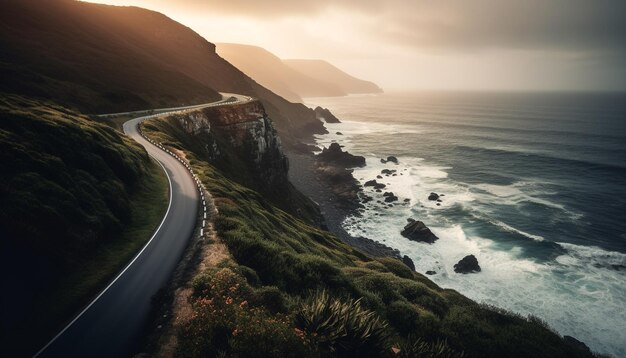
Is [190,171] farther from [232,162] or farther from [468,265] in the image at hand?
[468,265]

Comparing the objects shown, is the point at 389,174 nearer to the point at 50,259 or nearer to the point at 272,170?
the point at 272,170

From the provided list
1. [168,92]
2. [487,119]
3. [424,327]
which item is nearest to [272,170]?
[168,92]

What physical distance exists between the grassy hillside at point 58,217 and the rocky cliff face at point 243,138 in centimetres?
2652

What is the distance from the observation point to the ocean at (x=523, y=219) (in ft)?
128

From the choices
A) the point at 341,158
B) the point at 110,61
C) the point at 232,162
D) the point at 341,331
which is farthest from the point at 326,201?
the point at 110,61

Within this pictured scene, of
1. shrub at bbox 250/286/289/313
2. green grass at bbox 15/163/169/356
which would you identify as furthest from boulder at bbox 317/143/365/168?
shrub at bbox 250/286/289/313

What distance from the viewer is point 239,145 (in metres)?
61.3

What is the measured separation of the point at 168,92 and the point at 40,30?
46.8 m

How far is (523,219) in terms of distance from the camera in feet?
194

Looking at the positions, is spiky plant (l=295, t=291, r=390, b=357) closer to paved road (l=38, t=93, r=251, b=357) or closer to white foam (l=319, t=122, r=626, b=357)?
paved road (l=38, t=93, r=251, b=357)

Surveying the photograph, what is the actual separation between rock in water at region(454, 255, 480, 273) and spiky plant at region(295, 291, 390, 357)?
1582 inches

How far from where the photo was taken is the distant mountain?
2296 inches

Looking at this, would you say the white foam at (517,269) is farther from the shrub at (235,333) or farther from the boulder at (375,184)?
the shrub at (235,333)

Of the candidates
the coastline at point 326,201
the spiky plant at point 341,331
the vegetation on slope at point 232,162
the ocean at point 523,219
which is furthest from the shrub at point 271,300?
the coastline at point 326,201
